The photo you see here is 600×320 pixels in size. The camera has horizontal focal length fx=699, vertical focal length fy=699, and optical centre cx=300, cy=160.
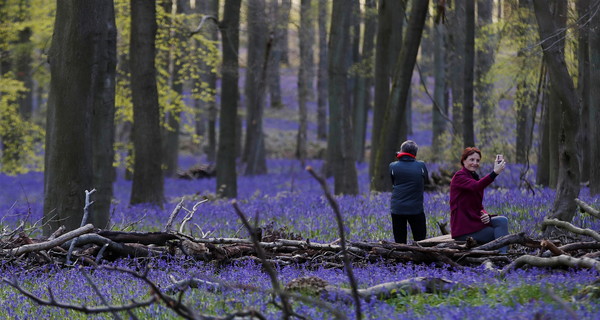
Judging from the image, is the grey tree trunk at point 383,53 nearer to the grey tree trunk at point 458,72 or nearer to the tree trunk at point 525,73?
the tree trunk at point 525,73

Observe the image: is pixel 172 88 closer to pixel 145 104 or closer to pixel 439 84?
pixel 145 104

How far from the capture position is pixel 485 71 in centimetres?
2736

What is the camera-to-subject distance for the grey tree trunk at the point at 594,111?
1267cm

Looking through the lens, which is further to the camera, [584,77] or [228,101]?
[228,101]

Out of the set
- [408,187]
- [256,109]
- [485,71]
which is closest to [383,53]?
[485,71]

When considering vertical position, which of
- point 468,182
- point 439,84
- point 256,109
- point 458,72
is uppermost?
point 439,84

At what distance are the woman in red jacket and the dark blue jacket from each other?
40.3 inches

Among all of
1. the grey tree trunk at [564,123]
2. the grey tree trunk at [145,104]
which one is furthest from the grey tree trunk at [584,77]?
the grey tree trunk at [145,104]

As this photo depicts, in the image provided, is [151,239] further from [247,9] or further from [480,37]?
[480,37]

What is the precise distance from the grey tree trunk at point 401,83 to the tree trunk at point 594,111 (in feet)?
13.9

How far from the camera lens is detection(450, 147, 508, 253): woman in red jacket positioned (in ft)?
27.9

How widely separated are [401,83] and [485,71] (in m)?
12.0

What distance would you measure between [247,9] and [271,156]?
79.9 ft

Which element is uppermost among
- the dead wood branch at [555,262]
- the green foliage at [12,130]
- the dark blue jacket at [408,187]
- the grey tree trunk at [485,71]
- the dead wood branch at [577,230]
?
the grey tree trunk at [485,71]
